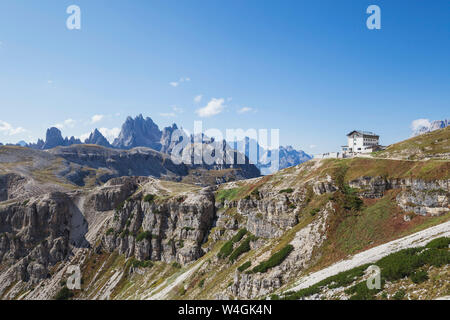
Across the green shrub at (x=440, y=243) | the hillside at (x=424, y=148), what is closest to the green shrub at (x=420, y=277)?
the green shrub at (x=440, y=243)

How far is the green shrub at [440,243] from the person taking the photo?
31534 millimetres

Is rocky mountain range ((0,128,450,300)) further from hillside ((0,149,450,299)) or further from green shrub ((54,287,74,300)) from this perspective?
green shrub ((54,287,74,300))

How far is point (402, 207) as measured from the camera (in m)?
57.5

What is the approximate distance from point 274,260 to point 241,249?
23878 millimetres

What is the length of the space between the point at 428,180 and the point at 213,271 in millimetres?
60743

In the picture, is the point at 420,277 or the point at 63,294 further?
the point at 63,294

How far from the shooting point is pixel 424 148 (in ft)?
266

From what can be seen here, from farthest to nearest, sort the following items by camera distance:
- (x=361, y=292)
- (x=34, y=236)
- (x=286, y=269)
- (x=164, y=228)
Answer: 1. (x=34, y=236)
2. (x=164, y=228)
3. (x=286, y=269)
4. (x=361, y=292)

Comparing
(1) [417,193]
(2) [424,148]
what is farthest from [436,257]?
(2) [424,148]

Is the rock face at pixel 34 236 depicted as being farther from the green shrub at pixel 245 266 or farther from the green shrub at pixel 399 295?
the green shrub at pixel 399 295

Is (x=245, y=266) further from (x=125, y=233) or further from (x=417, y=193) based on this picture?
(x=125, y=233)

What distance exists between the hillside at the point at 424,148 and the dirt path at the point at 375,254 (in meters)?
42.9
